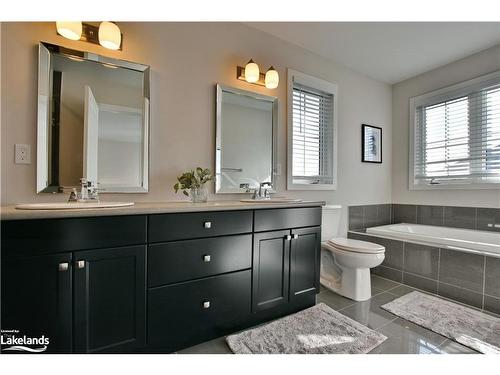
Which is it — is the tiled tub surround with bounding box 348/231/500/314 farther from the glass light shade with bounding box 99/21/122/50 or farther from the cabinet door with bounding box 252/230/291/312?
the glass light shade with bounding box 99/21/122/50

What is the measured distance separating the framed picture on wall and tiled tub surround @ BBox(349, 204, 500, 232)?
2.05ft

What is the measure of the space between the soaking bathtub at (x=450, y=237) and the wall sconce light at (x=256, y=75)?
200 centimetres

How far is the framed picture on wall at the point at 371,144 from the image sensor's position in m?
3.07

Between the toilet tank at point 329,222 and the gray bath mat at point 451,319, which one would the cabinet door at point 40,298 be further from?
the gray bath mat at point 451,319

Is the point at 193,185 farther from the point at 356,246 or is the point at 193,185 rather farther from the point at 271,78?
the point at 356,246

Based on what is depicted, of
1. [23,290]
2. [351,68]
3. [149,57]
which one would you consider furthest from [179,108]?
[351,68]

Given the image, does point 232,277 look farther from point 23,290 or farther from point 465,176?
point 465,176

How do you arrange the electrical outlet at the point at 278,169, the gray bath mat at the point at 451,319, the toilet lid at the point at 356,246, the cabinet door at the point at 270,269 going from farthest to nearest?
the electrical outlet at the point at 278,169 → the toilet lid at the point at 356,246 → the cabinet door at the point at 270,269 → the gray bath mat at the point at 451,319

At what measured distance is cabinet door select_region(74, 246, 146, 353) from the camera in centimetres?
113

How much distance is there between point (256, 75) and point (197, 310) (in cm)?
188

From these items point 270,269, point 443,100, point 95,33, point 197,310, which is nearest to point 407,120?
point 443,100

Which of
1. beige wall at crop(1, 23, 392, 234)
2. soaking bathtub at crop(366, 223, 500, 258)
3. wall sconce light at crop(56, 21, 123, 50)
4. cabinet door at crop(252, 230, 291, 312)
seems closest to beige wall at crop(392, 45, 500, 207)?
soaking bathtub at crop(366, 223, 500, 258)

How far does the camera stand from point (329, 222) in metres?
2.52

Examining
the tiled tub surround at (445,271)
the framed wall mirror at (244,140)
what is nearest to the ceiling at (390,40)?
the framed wall mirror at (244,140)
